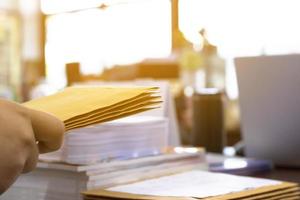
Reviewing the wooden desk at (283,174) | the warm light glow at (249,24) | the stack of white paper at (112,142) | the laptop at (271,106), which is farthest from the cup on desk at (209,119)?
the warm light glow at (249,24)

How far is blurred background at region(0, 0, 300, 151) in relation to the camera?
314 cm

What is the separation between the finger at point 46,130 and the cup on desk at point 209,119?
824 mm

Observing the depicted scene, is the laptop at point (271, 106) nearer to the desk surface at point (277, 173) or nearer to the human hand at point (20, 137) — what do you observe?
the desk surface at point (277, 173)

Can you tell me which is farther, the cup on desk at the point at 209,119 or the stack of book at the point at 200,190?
the cup on desk at the point at 209,119

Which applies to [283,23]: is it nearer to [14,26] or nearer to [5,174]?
[14,26]

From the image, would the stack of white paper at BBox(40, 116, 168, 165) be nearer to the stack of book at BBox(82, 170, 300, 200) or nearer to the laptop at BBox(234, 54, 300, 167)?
the stack of book at BBox(82, 170, 300, 200)

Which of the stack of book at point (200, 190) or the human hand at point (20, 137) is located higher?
the human hand at point (20, 137)

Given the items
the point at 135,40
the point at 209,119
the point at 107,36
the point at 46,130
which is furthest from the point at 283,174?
the point at 107,36

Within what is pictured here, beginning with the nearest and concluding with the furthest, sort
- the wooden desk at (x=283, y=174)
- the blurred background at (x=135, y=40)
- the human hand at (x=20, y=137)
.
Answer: the human hand at (x=20, y=137) < the wooden desk at (x=283, y=174) < the blurred background at (x=135, y=40)

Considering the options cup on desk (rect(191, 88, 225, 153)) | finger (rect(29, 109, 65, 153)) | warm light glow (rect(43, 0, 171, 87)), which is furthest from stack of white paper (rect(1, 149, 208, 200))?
warm light glow (rect(43, 0, 171, 87))

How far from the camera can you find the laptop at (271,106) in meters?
1.05

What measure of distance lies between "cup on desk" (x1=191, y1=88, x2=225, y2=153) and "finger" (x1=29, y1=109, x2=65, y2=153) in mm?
824

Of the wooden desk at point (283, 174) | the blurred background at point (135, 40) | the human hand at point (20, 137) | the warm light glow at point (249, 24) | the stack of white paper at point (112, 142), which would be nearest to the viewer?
the human hand at point (20, 137)

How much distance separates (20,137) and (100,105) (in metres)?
0.16
